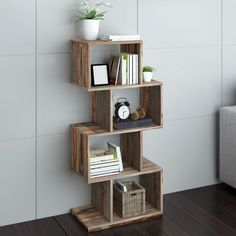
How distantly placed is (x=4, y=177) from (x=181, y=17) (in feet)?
5.51

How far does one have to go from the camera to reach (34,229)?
3.37 meters

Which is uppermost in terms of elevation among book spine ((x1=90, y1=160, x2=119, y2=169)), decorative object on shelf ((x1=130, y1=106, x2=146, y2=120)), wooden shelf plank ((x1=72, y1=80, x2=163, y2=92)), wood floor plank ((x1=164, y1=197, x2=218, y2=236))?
wooden shelf plank ((x1=72, y1=80, x2=163, y2=92))

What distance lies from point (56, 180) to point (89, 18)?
110 cm

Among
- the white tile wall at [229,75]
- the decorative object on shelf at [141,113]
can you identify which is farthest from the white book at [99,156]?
the white tile wall at [229,75]

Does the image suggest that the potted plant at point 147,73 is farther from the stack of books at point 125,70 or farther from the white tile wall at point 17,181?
the white tile wall at point 17,181

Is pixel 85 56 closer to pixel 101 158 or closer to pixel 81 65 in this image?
pixel 81 65

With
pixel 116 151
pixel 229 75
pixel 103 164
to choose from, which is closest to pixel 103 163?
pixel 103 164

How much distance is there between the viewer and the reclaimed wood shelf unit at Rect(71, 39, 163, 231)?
3293mm

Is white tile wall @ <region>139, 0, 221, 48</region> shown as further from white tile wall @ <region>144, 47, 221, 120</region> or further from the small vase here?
the small vase

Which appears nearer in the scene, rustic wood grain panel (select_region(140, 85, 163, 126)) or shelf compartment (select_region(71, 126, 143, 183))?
shelf compartment (select_region(71, 126, 143, 183))

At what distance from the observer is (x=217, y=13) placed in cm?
Result: 392

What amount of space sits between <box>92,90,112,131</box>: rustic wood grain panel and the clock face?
0.10 meters

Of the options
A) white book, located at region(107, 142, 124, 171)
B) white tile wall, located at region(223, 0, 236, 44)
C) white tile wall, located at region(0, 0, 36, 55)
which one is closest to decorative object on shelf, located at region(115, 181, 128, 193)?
white book, located at region(107, 142, 124, 171)

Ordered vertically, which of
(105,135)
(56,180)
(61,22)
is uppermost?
(61,22)
